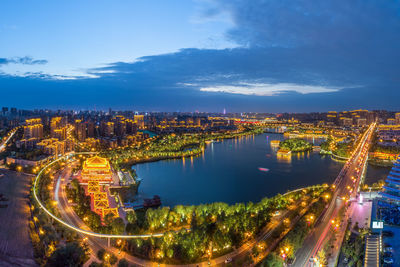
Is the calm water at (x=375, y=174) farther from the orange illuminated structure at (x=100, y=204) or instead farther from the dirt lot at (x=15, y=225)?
the dirt lot at (x=15, y=225)

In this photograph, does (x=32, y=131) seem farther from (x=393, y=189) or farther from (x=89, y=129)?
(x=393, y=189)

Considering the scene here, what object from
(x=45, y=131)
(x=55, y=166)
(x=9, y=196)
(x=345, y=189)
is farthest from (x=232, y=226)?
(x=45, y=131)

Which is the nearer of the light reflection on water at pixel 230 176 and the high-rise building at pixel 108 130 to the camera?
the light reflection on water at pixel 230 176

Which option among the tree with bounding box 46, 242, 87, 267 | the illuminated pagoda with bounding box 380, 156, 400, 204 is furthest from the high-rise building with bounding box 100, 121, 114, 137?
the illuminated pagoda with bounding box 380, 156, 400, 204

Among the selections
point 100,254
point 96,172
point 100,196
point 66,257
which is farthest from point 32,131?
point 66,257

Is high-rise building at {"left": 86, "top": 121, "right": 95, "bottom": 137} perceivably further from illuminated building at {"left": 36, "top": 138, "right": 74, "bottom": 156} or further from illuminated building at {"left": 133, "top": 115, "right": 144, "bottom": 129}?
illuminated building at {"left": 133, "top": 115, "right": 144, "bottom": 129}

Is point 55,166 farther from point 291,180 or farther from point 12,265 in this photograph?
point 291,180

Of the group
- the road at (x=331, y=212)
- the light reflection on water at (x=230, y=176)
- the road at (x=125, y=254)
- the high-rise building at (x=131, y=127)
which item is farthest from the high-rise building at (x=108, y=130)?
the road at (x=331, y=212)
